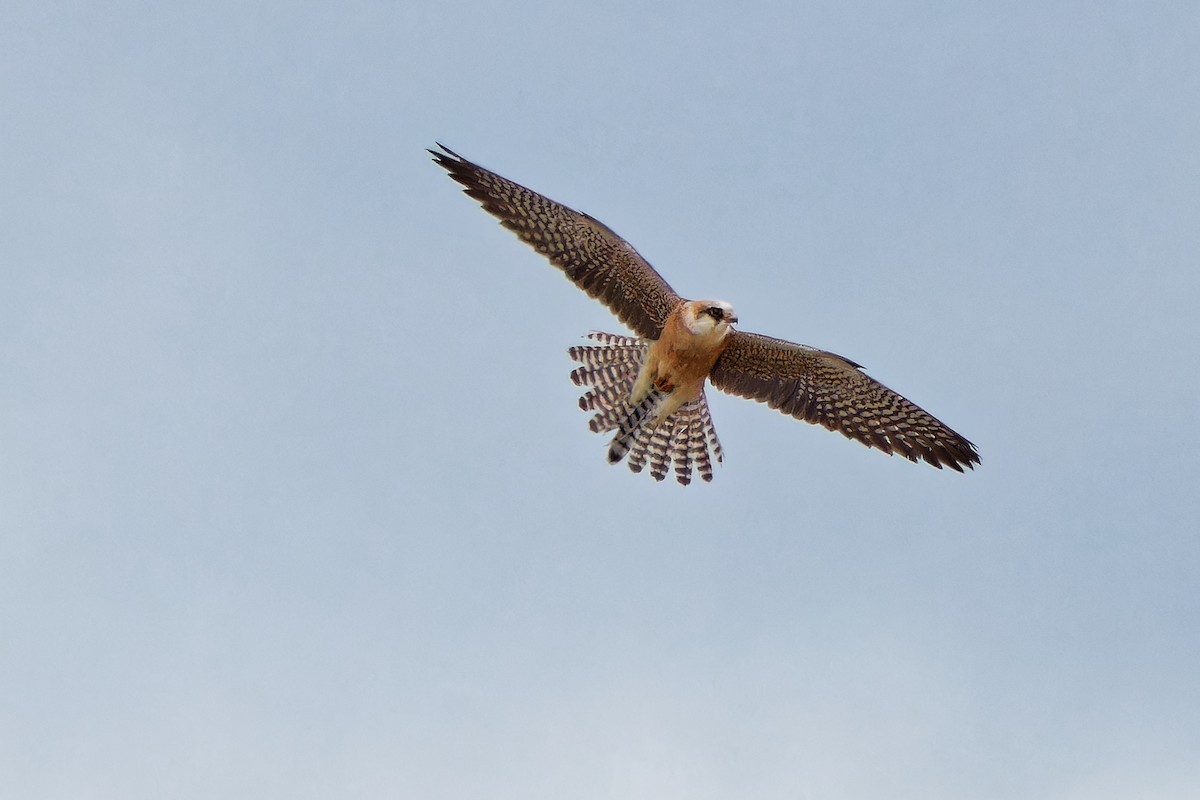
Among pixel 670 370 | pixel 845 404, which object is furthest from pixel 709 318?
pixel 845 404

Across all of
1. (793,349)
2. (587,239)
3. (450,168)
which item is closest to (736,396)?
(793,349)

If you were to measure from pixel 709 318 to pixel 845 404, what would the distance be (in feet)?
7.44

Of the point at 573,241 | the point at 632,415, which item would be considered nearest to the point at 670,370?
the point at 632,415

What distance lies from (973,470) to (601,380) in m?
4.28

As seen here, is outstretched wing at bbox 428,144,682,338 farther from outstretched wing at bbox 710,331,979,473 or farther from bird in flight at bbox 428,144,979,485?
outstretched wing at bbox 710,331,979,473

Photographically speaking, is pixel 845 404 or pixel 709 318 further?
pixel 845 404

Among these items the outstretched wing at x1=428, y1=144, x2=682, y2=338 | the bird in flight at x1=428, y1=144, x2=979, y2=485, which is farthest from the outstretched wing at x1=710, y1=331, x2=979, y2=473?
the outstretched wing at x1=428, y1=144, x2=682, y2=338

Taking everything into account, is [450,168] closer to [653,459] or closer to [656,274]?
[656,274]

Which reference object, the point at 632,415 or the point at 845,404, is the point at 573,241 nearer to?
the point at 632,415

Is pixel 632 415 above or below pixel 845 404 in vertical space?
below

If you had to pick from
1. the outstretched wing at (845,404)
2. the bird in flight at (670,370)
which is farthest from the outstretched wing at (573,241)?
the outstretched wing at (845,404)

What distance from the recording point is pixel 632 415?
712 inches

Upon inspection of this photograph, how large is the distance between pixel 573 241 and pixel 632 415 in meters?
2.12

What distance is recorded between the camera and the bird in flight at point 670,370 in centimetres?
1725
